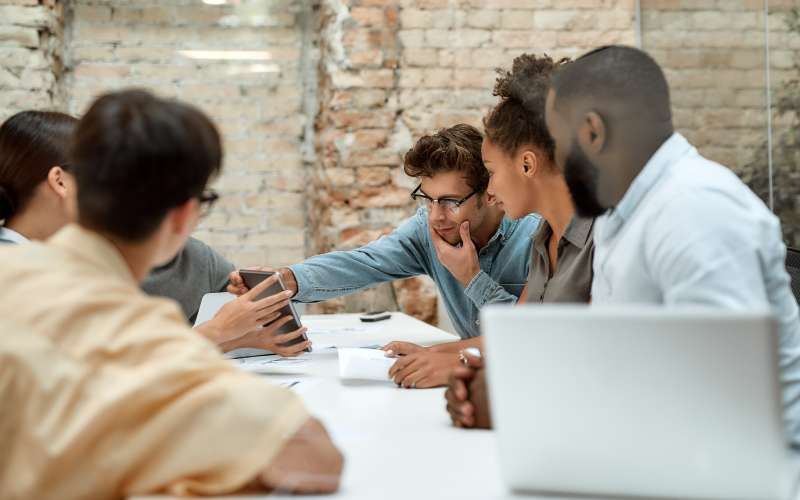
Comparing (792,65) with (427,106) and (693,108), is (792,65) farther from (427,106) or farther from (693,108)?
(427,106)

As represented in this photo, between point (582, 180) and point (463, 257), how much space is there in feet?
2.69

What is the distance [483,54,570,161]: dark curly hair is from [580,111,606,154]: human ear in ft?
1.90

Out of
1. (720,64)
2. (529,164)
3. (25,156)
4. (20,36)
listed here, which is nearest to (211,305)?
(25,156)

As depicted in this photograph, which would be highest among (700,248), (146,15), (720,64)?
(146,15)

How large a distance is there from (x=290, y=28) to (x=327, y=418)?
2869 millimetres

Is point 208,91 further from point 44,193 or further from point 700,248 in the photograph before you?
point 700,248

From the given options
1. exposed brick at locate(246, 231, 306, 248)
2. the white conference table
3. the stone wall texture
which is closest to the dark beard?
the white conference table

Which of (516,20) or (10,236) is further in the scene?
(516,20)

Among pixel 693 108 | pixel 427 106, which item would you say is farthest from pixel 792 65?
pixel 427 106

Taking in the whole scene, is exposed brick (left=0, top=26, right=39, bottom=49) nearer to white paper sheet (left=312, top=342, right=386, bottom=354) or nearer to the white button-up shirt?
white paper sheet (left=312, top=342, right=386, bottom=354)

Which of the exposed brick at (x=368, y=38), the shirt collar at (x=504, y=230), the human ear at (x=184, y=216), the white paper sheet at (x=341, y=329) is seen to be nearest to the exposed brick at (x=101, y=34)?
the exposed brick at (x=368, y=38)

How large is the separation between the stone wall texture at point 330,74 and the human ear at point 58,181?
163 cm

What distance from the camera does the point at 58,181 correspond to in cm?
160

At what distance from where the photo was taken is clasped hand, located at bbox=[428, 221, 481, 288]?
6.25ft
